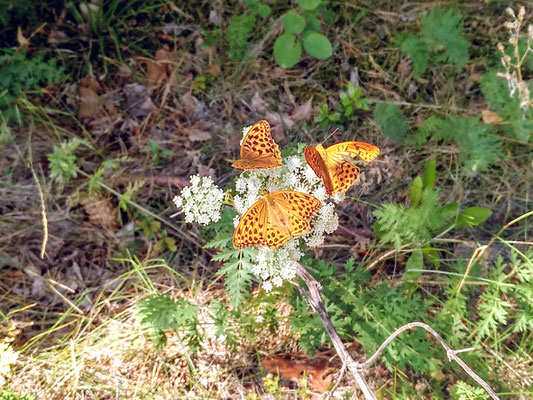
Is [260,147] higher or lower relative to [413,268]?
higher

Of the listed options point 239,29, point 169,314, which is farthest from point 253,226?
point 239,29

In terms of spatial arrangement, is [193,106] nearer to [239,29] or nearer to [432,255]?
[239,29]

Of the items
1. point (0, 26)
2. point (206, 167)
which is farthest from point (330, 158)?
point (0, 26)

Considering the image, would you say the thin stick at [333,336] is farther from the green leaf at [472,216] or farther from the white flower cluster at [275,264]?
the green leaf at [472,216]

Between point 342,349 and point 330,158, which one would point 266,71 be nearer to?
point 330,158

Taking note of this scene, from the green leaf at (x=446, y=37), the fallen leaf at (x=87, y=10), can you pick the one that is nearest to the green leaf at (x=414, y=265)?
the green leaf at (x=446, y=37)
